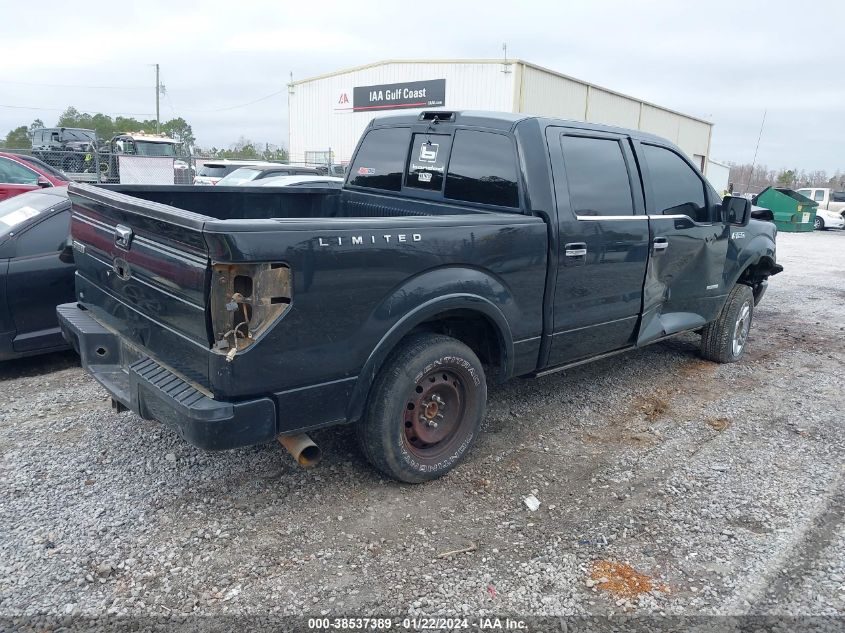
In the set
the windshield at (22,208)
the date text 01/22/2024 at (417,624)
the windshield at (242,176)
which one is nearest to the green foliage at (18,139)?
the windshield at (242,176)

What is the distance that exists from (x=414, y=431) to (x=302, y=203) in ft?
7.80

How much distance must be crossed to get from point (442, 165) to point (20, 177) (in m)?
8.81

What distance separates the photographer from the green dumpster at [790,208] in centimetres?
2331

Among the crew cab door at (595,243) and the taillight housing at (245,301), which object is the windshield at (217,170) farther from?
the taillight housing at (245,301)

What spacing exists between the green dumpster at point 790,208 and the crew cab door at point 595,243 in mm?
20983

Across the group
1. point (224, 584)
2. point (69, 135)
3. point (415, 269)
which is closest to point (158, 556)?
point (224, 584)

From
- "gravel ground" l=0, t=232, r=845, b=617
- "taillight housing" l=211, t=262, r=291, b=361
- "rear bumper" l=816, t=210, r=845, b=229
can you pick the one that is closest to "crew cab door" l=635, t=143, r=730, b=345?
"gravel ground" l=0, t=232, r=845, b=617

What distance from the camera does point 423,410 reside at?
3.74 meters

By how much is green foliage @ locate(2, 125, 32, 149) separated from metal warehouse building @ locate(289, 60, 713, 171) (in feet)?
41.3

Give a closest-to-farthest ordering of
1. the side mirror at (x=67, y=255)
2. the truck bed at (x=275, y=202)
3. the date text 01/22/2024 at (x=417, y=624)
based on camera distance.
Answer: the date text 01/22/2024 at (x=417, y=624) < the truck bed at (x=275, y=202) < the side mirror at (x=67, y=255)

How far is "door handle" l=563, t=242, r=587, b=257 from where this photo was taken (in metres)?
4.16

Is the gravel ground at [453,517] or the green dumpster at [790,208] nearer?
the gravel ground at [453,517]

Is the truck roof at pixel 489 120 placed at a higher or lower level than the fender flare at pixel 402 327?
higher

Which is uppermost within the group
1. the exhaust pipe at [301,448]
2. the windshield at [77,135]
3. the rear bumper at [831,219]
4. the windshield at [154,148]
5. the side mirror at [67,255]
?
the windshield at [77,135]
